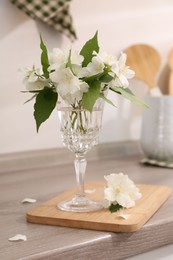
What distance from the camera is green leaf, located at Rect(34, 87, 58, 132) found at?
2.98ft

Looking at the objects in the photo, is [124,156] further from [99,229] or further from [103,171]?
[99,229]

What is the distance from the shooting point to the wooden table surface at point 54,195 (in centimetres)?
81

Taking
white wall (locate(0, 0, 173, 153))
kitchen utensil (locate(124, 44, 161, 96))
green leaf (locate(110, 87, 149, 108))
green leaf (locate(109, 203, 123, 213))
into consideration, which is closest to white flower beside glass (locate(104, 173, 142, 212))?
green leaf (locate(109, 203, 123, 213))

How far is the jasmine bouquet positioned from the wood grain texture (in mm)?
751

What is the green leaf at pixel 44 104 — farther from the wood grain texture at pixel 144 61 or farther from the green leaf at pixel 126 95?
the wood grain texture at pixel 144 61

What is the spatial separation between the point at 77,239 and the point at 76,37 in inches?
30.7

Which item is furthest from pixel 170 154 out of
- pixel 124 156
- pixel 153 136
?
pixel 124 156

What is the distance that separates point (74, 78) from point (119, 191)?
0.21 m

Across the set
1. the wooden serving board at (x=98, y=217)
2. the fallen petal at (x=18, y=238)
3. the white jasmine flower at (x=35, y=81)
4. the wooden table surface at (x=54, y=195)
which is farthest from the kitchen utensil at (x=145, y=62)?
the fallen petal at (x=18, y=238)

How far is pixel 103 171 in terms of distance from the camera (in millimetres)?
1411

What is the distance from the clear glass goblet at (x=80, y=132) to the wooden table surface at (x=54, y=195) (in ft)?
0.31

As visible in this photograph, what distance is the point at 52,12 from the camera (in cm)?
140

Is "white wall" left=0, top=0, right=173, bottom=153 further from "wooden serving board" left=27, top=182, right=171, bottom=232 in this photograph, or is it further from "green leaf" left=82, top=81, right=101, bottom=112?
"green leaf" left=82, top=81, right=101, bottom=112

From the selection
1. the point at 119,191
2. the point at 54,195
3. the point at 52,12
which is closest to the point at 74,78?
the point at 119,191
